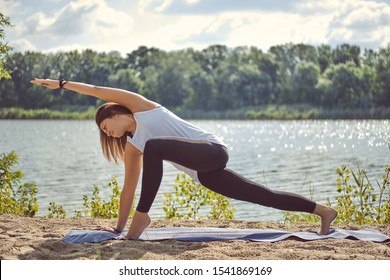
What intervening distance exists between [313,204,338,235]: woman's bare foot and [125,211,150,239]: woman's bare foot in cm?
116

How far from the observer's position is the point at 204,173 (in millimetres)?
4652

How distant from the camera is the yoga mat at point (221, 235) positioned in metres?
4.71

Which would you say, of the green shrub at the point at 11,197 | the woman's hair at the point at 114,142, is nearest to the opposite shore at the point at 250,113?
the green shrub at the point at 11,197

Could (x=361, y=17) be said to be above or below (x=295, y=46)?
below

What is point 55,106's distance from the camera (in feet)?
137

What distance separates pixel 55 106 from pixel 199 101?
14045 mm

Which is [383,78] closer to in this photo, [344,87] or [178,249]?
[344,87]

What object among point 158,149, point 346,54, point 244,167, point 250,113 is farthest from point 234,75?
point 158,149

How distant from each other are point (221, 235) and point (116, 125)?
A: 1.05 meters

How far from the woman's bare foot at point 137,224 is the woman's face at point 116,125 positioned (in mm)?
552

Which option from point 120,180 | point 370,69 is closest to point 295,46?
point 370,69

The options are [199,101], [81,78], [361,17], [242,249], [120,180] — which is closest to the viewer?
[242,249]

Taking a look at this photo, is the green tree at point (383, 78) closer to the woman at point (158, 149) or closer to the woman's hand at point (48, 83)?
the woman at point (158, 149)
